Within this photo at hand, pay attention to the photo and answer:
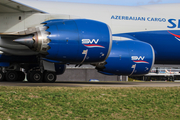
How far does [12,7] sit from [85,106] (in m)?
11.2

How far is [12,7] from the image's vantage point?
1844 centimetres

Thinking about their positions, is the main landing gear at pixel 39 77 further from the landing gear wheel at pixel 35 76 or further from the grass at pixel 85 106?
the grass at pixel 85 106

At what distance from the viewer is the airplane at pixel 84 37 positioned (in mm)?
16344

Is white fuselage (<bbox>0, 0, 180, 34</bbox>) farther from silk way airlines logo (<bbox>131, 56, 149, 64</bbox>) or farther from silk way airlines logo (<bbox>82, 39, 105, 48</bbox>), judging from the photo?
silk way airlines logo (<bbox>82, 39, 105, 48</bbox>)

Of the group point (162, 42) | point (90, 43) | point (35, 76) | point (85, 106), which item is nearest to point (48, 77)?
point (35, 76)

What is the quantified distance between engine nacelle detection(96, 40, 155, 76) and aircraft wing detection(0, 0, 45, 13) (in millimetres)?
5964

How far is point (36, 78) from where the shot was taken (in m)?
19.3

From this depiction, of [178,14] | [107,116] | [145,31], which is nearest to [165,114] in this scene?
[107,116]

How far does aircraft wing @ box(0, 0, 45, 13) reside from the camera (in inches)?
702

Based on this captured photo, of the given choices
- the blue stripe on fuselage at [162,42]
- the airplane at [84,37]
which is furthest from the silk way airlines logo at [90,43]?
the blue stripe on fuselage at [162,42]

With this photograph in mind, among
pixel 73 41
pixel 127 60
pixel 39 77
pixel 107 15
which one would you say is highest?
pixel 107 15

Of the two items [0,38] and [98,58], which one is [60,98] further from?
[0,38]

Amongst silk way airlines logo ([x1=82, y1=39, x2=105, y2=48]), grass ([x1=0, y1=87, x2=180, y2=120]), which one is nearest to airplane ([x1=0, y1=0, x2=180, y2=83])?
silk way airlines logo ([x1=82, y1=39, x2=105, y2=48])

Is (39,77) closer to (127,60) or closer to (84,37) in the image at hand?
(84,37)
